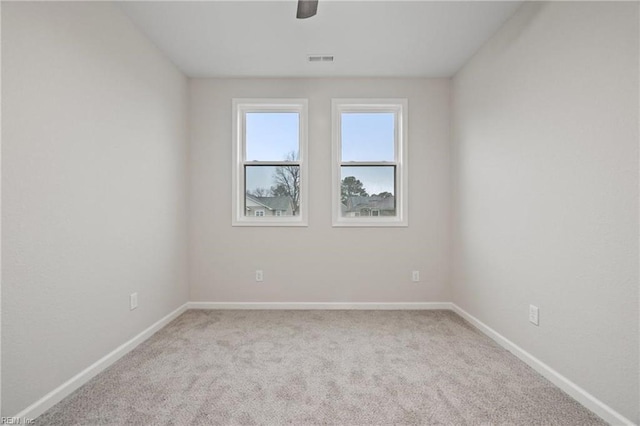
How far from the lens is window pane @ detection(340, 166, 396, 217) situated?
12.9ft

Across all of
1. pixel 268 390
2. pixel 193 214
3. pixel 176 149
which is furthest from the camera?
pixel 193 214

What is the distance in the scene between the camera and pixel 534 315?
234 centimetres

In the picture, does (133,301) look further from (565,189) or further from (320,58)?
(565,189)

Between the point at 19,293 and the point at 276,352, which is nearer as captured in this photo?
the point at 19,293

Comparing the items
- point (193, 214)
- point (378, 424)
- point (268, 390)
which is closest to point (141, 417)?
point (268, 390)

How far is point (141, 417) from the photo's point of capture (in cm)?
177

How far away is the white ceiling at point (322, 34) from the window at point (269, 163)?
51cm

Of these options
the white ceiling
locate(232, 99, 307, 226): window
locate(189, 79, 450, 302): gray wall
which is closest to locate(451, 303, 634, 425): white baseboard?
locate(189, 79, 450, 302): gray wall

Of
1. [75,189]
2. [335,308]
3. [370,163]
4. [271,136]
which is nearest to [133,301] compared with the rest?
[75,189]

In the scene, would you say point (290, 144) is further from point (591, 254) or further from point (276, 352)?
point (591, 254)

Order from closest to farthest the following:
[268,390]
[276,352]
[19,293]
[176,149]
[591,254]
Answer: [19,293], [591,254], [268,390], [276,352], [176,149]

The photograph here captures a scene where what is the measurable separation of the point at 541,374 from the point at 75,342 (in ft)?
10.4

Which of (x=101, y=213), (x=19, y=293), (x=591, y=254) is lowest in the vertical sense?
(x=19, y=293)

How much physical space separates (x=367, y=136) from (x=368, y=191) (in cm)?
68
